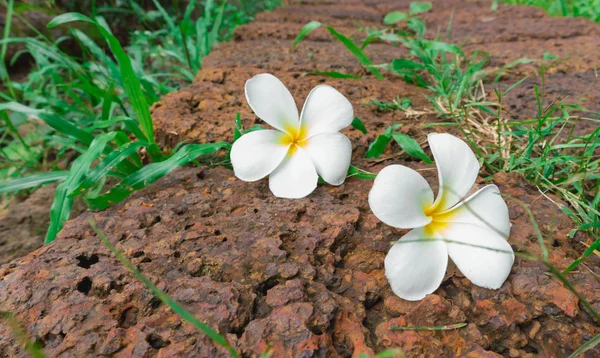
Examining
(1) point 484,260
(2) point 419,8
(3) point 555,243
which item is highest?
(1) point 484,260

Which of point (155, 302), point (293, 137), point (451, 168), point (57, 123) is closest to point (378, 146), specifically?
point (293, 137)

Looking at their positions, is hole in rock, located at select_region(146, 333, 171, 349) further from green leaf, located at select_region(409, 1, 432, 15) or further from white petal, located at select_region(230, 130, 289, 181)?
green leaf, located at select_region(409, 1, 432, 15)

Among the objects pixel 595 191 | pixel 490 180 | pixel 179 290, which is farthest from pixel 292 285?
pixel 595 191

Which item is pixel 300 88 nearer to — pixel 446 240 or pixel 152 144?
pixel 152 144

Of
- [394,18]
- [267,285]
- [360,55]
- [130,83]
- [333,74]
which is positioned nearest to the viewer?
[267,285]

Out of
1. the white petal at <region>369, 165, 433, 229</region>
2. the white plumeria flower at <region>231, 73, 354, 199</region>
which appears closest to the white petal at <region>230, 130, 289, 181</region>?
the white plumeria flower at <region>231, 73, 354, 199</region>

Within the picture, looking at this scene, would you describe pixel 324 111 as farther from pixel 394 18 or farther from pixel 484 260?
pixel 394 18
